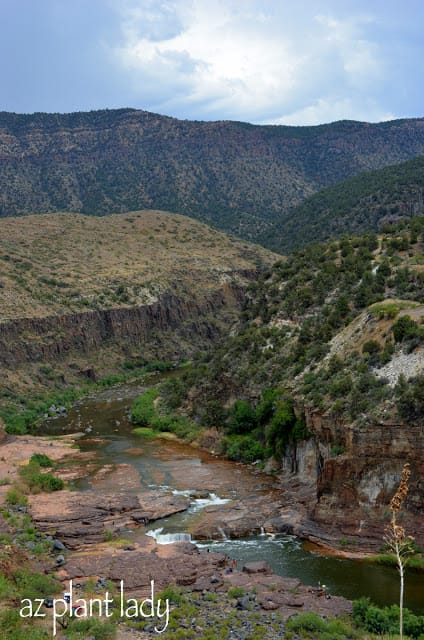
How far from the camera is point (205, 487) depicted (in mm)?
41469

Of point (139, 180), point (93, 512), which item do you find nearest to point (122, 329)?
point (93, 512)

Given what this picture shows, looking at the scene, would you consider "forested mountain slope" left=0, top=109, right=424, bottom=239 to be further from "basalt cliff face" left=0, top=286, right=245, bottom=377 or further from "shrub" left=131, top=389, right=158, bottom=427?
"shrub" left=131, top=389, right=158, bottom=427

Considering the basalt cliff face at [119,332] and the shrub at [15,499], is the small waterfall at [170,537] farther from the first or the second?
the basalt cliff face at [119,332]

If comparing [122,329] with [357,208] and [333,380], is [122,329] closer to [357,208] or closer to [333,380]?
[357,208]

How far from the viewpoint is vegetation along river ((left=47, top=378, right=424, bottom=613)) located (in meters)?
28.2

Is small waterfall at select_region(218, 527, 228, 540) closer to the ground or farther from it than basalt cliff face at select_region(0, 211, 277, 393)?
closer to the ground

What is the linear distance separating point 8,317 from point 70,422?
1926 cm

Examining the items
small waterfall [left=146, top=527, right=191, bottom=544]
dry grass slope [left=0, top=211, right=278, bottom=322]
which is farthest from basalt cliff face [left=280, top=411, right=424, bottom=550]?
dry grass slope [left=0, top=211, right=278, bottom=322]

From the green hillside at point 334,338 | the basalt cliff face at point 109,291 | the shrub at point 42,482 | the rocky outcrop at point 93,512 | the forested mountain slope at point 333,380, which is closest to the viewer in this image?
the forested mountain slope at point 333,380

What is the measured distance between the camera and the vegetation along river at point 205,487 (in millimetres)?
28234

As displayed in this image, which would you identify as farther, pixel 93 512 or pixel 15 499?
pixel 15 499

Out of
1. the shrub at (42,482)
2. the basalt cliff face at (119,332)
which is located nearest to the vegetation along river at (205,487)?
the shrub at (42,482)

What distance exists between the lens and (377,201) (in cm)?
11431

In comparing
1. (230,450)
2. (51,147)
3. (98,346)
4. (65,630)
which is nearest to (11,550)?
(65,630)
